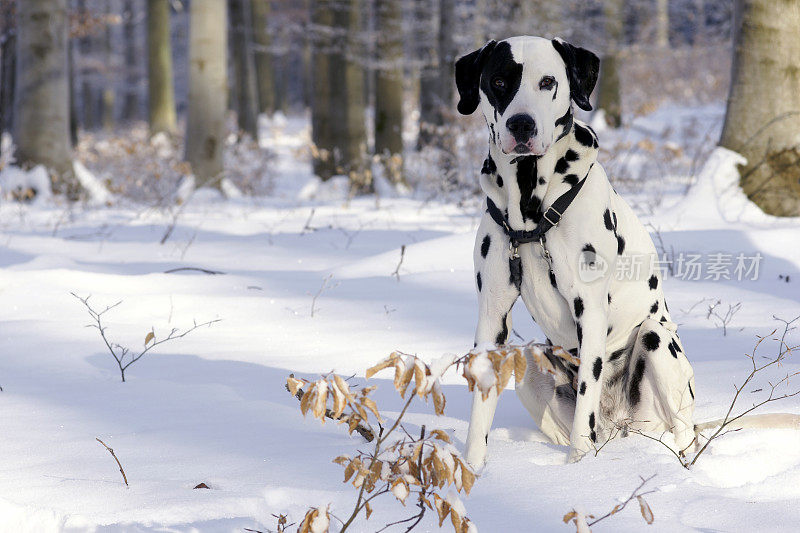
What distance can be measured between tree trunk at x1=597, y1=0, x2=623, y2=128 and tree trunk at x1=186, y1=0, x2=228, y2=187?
9.09m

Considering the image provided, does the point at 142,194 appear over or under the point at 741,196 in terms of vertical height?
under

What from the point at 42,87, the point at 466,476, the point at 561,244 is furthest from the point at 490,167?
the point at 42,87

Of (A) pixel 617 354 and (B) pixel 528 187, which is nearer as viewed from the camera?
(B) pixel 528 187

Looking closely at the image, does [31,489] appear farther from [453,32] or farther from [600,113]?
[600,113]

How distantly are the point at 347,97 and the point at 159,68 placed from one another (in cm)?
861

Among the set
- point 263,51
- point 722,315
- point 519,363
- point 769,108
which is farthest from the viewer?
point 263,51

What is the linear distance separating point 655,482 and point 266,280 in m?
4.04

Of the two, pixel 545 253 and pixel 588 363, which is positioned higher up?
pixel 545 253

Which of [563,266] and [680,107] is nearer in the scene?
[563,266]

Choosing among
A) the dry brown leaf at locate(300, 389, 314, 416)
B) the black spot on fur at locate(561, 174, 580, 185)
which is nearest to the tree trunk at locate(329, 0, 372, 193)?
the black spot on fur at locate(561, 174, 580, 185)

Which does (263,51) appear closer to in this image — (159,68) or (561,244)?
(159,68)

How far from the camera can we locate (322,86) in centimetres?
1454

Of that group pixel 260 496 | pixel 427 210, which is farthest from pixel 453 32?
pixel 260 496

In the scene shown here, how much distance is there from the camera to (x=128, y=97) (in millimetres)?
41906
